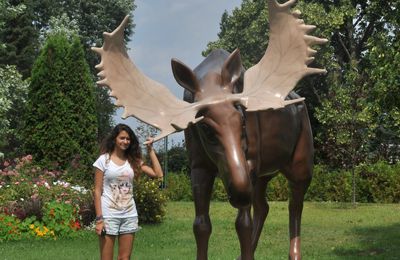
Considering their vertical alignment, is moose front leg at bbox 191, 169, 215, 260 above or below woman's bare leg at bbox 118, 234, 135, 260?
above

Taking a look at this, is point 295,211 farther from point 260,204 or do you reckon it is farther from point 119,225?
point 119,225

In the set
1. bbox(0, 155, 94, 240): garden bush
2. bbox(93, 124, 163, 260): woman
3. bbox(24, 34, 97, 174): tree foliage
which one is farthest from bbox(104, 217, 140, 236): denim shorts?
bbox(24, 34, 97, 174): tree foliage

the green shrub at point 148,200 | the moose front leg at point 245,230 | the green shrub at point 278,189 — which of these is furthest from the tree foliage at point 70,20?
the moose front leg at point 245,230

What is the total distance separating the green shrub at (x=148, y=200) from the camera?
12.6 meters

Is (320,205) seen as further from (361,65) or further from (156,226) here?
(361,65)

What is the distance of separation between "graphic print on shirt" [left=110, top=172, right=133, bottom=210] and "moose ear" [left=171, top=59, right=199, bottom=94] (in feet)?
3.67

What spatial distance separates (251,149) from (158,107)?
71 cm

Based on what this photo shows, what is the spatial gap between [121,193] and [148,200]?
8.17m

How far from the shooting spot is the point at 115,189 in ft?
15.6

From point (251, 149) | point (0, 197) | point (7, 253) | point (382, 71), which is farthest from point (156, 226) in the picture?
→ point (251, 149)

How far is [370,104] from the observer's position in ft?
33.8

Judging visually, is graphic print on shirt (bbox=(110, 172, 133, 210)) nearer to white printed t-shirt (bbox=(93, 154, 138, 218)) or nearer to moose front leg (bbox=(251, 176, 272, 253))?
white printed t-shirt (bbox=(93, 154, 138, 218))

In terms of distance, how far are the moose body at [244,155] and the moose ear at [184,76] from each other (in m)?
0.06

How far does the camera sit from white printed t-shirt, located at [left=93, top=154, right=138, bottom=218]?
4.71 metres
